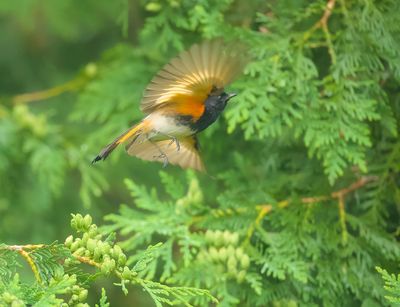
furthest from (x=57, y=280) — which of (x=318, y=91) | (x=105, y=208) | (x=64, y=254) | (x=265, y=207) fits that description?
(x=105, y=208)

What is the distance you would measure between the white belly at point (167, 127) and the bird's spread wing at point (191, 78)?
4 cm

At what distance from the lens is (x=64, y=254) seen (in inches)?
80.0

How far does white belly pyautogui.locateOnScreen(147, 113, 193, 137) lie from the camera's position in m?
2.51

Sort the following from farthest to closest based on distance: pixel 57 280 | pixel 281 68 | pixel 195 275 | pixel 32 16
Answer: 1. pixel 32 16
2. pixel 281 68
3. pixel 195 275
4. pixel 57 280

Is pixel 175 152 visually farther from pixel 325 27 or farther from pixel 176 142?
pixel 325 27

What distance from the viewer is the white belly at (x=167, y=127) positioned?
251 cm

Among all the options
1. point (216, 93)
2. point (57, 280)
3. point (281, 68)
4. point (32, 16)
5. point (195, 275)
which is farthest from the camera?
point (32, 16)

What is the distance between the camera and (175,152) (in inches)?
111

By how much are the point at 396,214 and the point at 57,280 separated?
1.48 meters

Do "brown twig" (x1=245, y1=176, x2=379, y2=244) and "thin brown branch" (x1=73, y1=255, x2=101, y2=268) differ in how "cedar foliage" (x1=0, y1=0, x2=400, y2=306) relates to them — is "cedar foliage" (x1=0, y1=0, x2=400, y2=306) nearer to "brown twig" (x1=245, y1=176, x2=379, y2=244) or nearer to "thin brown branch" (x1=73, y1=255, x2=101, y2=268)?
"brown twig" (x1=245, y1=176, x2=379, y2=244)

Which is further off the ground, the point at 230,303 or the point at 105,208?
the point at 230,303

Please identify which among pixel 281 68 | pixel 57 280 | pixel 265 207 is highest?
pixel 281 68

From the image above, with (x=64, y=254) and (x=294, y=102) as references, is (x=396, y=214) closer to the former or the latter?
(x=294, y=102)

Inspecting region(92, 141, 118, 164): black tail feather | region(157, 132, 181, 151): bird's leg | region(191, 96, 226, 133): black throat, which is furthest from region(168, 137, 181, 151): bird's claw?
region(92, 141, 118, 164): black tail feather
